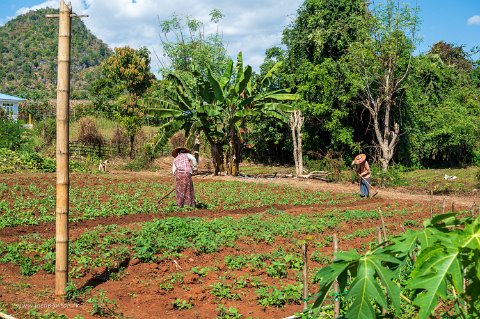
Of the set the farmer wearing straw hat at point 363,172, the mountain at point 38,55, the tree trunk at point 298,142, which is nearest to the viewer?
the farmer wearing straw hat at point 363,172

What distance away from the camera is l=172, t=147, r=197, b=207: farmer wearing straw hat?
1373cm

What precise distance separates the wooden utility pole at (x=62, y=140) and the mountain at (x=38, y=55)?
6192 centimetres

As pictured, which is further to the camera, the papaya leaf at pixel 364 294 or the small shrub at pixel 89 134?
the small shrub at pixel 89 134

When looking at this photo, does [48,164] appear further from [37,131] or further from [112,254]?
[112,254]

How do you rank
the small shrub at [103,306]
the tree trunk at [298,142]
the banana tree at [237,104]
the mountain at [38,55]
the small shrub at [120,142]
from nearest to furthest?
the small shrub at [103,306] → the banana tree at [237,104] → the tree trunk at [298,142] → the small shrub at [120,142] → the mountain at [38,55]

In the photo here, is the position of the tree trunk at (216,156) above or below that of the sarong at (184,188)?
above

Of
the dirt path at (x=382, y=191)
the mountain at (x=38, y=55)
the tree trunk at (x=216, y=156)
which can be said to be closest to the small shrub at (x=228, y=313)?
the dirt path at (x=382, y=191)

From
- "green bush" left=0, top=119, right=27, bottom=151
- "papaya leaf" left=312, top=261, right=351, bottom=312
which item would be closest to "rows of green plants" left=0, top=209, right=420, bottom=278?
"papaya leaf" left=312, top=261, right=351, bottom=312

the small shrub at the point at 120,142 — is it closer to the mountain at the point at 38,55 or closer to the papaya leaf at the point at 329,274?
the papaya leaf at the point at 329,274

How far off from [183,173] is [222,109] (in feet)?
30.8

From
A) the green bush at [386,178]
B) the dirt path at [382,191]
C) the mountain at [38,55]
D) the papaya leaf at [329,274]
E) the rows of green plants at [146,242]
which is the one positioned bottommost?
the rows of green plants at [146,242]

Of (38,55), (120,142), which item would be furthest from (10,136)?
(38,55)

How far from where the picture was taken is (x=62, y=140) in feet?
22.2

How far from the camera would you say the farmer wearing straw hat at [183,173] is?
1373 centimetres
